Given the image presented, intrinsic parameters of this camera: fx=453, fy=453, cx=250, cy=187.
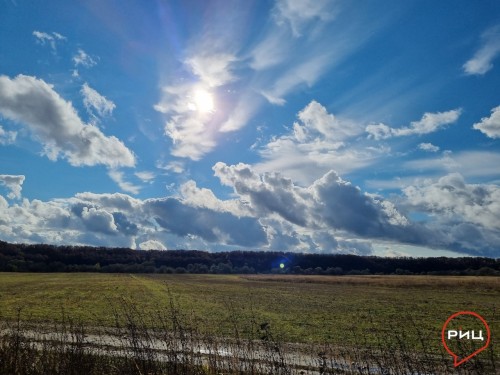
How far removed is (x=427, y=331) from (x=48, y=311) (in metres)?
30.3

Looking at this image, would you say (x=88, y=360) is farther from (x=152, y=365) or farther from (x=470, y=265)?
(x=470, y=265)

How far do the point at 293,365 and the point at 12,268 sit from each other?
168 metres

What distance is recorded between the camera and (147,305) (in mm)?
45438

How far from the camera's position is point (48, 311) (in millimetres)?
38625

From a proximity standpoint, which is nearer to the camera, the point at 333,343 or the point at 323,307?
the point at 333,343

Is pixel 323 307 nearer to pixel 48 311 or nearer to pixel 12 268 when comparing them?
pixel 48 311

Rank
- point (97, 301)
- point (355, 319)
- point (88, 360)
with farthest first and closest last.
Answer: point (97, 301), point (355, 319), point (88, 360)

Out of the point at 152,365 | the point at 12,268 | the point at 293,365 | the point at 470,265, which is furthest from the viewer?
the point at 470,265

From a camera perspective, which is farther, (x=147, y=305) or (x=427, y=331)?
(x=147, y=305)

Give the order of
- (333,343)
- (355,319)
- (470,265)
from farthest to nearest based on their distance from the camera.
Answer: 1. (470,265)
2. (355,319)
3. (333,343)

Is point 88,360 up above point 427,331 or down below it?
above

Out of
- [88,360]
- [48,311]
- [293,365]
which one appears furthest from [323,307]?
[88,360]

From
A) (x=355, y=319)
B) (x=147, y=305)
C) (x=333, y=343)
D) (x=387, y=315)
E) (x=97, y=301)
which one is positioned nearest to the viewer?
(x=333, y=343)

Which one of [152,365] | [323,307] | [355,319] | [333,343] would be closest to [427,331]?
[355,319]
